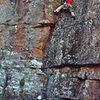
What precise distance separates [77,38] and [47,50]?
1.56m

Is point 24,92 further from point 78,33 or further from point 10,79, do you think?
point 78,33

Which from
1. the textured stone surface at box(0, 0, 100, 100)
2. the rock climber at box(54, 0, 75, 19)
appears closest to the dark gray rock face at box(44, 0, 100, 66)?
the textured stone surface at box(0, 0, 100, 100)

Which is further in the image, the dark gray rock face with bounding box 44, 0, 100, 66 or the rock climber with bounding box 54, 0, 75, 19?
the rock climber with bounding box 54, 0, 75, 19

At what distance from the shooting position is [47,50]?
30.7 ft

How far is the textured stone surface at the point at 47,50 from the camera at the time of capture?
831 centimetres

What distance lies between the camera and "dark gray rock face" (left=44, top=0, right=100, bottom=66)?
27.1 feet

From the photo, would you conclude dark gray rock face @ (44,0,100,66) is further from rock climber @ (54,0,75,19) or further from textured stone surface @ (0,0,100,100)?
rock climber @ (54,0,75,19)

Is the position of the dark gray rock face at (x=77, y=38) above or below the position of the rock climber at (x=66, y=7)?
below

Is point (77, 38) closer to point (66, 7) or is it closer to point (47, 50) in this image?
point (47, 50)

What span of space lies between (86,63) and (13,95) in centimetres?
364

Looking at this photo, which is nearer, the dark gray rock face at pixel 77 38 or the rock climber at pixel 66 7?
Result: the dark gray rock face at pixel 77 38

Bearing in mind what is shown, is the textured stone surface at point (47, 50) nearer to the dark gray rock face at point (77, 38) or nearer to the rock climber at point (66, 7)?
the dark gray rock face at point (77, 38)

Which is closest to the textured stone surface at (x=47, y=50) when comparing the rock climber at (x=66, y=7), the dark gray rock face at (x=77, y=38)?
the dark gray rock face at (x=77, y=38)

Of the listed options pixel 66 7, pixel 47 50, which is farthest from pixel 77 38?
pixel 66 7
